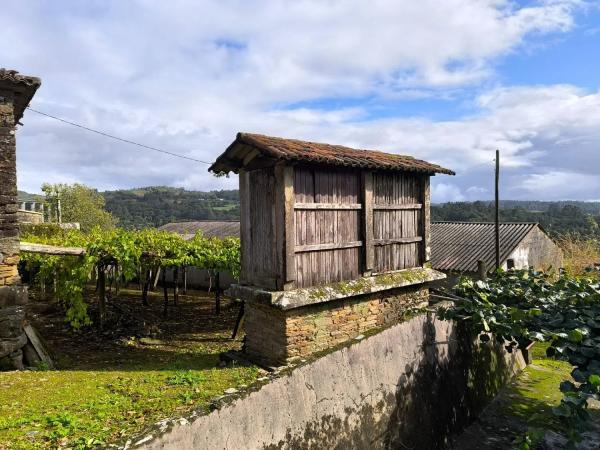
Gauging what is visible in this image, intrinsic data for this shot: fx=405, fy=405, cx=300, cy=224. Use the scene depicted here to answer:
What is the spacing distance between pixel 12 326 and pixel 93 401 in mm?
2957

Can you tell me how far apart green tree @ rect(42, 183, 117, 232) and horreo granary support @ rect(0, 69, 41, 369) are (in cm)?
4200

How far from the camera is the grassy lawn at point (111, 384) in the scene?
411 centimetres

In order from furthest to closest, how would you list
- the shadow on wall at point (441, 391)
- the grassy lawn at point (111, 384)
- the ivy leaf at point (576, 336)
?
the shadow on wall at point (441, 391) → the ivy leaf at point (576, 336) → the grassy lawn at point (111, 384)

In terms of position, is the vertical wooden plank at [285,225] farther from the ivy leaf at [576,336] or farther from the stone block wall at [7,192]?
the stone block wall at [7,192]

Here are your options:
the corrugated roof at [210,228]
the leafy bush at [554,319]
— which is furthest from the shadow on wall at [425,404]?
the corrugated roof at [210,228]

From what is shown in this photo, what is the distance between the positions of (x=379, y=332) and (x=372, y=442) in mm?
1349

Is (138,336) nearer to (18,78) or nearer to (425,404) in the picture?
(18,78)

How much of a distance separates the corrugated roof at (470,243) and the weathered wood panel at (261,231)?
39.3ft

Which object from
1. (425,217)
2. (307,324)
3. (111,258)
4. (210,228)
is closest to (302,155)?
(307,324)

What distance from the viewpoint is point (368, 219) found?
8.03 metres

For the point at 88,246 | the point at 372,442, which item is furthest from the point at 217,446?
the point at 88,246

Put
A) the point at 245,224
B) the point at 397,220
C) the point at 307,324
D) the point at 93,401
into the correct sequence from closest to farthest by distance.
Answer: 1. the point at 93,401
2. the point at 307,324
3. the point at 245,224
4. the point at 397,220

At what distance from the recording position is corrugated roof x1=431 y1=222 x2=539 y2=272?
56.2 ft

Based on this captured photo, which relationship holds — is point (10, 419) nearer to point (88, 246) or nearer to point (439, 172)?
point (88, 246)
